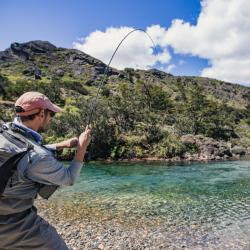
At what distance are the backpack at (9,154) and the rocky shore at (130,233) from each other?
8.67m

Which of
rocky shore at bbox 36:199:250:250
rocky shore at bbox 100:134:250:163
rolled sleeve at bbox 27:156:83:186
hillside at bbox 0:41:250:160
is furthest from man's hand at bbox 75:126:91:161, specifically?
rocky shore at bbox 100:134:250:163

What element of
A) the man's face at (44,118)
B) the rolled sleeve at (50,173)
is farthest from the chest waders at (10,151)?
the man's face at (44,118)

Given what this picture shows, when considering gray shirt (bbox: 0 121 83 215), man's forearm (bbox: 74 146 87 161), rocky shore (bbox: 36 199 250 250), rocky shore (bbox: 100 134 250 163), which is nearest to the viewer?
gray shirt (bbox: 0 121 83 215)

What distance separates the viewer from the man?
408 centimetres

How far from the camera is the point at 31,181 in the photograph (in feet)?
13.7

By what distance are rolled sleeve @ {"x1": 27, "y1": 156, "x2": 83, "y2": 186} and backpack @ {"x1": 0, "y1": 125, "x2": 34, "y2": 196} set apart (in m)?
0.18

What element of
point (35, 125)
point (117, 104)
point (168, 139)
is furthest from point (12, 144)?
point (117, 104)

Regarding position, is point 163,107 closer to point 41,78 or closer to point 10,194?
point 41,78

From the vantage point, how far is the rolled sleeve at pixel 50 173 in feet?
13.5

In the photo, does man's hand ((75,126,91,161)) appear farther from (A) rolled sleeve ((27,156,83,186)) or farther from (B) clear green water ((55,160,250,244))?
(B) clear green water ((55,160,250,244))

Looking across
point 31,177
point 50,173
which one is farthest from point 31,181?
point 50,173

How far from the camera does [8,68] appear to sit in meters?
150

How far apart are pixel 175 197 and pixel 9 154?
17953mm

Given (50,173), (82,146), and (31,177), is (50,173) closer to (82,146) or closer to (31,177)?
(31,177)
